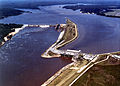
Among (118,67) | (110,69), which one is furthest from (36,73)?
(118,67)

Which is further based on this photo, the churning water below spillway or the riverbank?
the churning water below spillway

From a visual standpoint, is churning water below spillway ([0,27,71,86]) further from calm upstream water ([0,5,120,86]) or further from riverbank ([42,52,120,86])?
riverbank ([42,52,120,86])

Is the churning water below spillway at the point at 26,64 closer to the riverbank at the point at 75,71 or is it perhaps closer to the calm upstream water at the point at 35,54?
the calm upstream water at the point at 35,54

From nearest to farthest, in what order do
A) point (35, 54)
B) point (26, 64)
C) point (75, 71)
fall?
point (75, 71) → point (26, 64) → point (35, 54)

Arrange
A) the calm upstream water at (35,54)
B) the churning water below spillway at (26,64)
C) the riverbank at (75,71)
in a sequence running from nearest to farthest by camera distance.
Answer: the riverbank at (75,71)
the churning water below spillway at (26,64)
the calm upstream water at (35,54)

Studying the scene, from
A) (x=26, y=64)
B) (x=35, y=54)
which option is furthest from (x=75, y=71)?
(x=35, y=54)

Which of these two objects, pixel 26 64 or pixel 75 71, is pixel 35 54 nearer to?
pixel 26 64

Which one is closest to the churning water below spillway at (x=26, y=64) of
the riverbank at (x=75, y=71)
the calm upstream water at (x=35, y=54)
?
the calm upstream water at (x=35, y=54)

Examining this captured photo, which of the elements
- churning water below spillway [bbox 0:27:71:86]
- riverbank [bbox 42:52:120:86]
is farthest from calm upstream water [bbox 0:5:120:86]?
riverbank [bbox 42:52:120:86]
